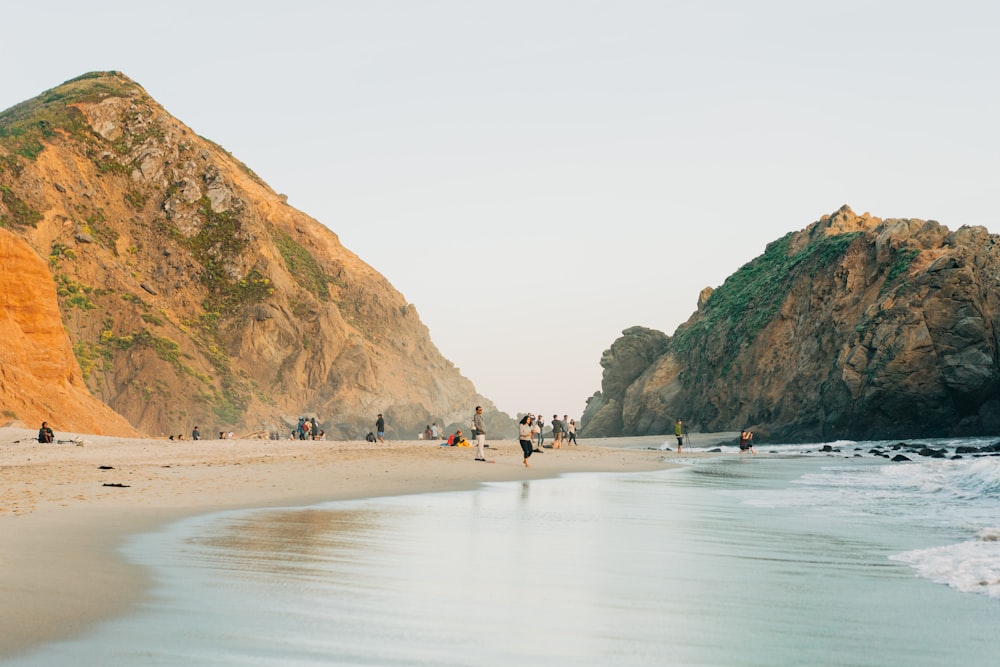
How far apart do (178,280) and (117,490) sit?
61.0 m

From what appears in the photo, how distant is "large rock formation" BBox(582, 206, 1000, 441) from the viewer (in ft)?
153

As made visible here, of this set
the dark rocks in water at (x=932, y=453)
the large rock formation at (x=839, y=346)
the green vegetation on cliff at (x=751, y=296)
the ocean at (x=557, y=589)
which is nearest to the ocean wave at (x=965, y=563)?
the ocean at (x=557, y=589)

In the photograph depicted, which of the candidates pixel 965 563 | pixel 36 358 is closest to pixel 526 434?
pixel 965 563

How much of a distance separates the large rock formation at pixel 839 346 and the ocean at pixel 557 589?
35572 mm

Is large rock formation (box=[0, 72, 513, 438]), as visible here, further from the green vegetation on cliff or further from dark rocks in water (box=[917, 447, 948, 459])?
dark rocks in water (box=[917, 447, 948, 459])

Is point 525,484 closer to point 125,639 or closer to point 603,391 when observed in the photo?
point 125,639

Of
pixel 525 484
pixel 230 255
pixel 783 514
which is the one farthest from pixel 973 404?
pixel 230 255

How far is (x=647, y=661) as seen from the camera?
4836 millimetres

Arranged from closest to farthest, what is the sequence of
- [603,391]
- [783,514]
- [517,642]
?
[517,642]
[783,514]
[603,391]

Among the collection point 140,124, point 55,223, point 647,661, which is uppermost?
point 140,124

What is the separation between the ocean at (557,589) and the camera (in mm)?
4965

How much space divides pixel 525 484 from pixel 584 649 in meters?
15.2

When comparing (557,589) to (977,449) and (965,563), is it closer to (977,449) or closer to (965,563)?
(965,563)

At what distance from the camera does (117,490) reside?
1432cm
